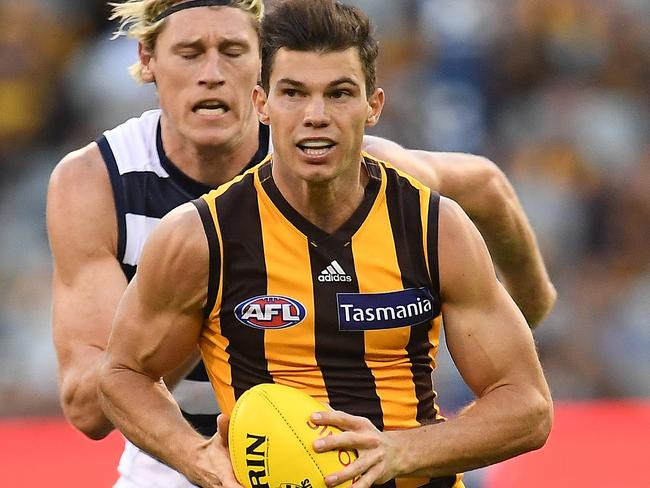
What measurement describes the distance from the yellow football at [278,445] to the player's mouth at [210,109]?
4.32 ft

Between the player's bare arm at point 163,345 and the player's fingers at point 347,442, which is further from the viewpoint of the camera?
the player's bare arm at point 163,345

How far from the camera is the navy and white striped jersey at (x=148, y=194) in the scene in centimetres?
452

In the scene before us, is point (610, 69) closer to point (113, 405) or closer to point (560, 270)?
point (560, 270)

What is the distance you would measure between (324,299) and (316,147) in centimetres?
40

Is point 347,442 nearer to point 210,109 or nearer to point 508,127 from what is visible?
point 210,109

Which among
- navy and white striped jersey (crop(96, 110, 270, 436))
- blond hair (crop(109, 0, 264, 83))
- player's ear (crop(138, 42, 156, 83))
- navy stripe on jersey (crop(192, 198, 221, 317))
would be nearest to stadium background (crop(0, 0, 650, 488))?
navy and white striped jersey (crop(96, 110, 270, 436))

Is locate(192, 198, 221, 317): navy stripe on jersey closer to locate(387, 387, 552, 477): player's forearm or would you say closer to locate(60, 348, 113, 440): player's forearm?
locate(387, 387, 552, 477): player's forearm

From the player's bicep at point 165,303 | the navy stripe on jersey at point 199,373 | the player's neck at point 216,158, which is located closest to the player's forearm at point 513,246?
the player's neck at point 216,158

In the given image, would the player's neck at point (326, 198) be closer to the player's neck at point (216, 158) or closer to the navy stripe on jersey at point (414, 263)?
the navy stripe on jersey at point (414, 263)

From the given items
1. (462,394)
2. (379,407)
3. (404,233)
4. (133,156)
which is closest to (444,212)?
(404,233)

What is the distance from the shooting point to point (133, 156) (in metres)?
4.65

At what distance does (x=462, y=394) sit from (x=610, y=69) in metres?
3.09

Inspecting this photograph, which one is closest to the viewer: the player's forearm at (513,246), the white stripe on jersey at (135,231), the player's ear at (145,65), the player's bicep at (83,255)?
the player's bicep at (83,255)

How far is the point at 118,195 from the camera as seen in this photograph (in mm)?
4547
